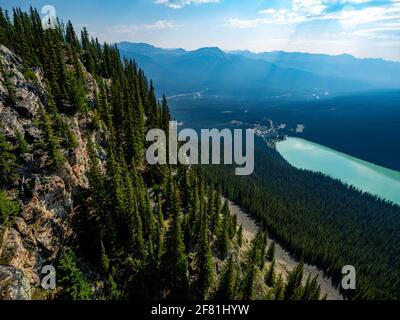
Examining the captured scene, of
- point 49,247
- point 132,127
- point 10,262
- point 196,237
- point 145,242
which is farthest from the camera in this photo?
point 132,127

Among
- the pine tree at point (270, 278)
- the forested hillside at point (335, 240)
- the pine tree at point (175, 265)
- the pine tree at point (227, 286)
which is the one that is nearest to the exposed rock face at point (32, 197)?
the pine tree at point (175, 265)

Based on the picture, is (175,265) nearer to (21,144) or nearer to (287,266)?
(21,144)

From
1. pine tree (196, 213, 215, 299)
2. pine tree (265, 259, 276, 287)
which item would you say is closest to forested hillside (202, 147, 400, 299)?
pine tree (265, 259, 276, 287)

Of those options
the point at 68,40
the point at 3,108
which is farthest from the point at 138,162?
the point at 68,40

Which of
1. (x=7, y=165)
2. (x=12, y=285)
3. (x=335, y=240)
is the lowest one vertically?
(x=335, y=240)

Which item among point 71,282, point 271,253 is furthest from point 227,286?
point 271,253

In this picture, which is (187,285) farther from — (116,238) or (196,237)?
(116,238)
